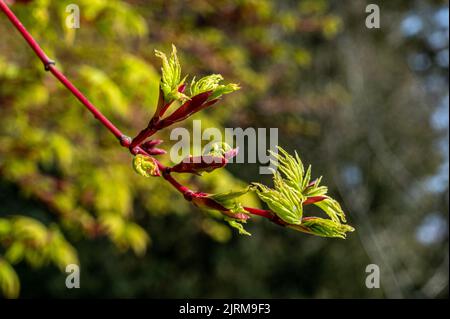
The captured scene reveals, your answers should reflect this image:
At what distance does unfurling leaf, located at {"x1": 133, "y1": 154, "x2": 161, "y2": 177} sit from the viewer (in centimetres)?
55

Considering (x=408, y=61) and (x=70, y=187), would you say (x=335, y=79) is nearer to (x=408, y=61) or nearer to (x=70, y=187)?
(x=408, y=61)

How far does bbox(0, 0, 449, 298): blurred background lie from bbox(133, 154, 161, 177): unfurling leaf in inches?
26.4

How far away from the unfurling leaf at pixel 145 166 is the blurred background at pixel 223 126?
670 millimetres

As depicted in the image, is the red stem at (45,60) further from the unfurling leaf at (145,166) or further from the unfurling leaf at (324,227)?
the unfurling leaf at (324,227)

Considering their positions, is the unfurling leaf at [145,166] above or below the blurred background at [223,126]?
below

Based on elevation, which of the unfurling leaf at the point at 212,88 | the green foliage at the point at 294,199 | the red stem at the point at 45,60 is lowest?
the green foliage at the point at 294,199

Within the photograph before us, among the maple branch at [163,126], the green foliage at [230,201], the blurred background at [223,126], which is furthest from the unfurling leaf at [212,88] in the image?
the blurred background at [223,126]

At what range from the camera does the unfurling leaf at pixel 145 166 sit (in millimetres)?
554

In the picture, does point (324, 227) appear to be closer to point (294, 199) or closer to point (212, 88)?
point (294, 199)

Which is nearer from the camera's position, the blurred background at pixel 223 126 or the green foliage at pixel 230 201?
the green foliage at pixel 230 201

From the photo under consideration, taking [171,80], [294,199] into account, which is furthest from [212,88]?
[294,199]

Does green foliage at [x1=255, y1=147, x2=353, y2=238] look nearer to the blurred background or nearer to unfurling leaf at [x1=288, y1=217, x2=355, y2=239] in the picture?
unfurling leaf at [x1=288, y1=217, x2=355, y2=239]

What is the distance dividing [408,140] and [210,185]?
553 centimetres

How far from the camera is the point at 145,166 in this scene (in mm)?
558
